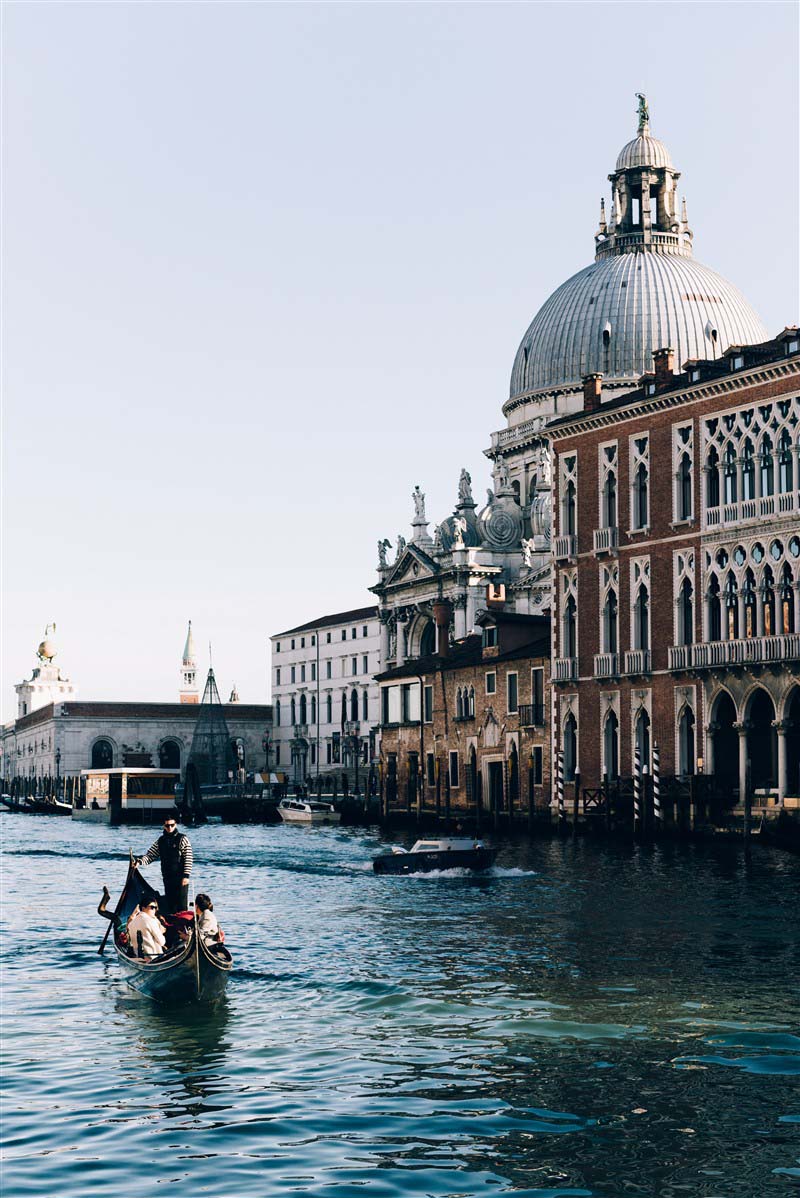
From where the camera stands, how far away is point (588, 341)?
96625 mm

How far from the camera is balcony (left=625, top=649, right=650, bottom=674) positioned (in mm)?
53375

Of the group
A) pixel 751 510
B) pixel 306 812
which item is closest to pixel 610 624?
pixel 751 510

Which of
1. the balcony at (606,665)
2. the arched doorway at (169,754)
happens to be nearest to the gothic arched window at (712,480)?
the balcony at (606,665)

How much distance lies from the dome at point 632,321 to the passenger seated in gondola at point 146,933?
77.2m

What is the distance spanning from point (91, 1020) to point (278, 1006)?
2139 millimetres

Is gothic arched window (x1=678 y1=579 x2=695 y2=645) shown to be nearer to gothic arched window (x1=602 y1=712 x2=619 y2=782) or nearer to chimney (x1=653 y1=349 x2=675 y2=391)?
gothic arched window (x1=602 y1=712 x2=619 y2=782)

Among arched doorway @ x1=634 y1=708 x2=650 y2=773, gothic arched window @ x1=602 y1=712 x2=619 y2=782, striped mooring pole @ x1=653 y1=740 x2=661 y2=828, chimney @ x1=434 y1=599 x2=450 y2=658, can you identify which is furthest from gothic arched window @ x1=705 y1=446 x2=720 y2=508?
chimney @ x1=434 y1=599 x2=450 y2=658

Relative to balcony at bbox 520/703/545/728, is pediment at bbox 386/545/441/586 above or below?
above

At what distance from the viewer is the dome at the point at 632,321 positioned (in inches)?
3772

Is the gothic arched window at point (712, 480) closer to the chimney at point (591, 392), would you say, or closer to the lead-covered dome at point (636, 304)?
the chimney at point (591, 392)

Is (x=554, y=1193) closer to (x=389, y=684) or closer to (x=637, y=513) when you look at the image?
(x=637, y=513)

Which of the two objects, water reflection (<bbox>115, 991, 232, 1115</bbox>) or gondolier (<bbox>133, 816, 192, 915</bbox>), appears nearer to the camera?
water reflection (<bbox>115, 991, 232, 1115</bbox>)

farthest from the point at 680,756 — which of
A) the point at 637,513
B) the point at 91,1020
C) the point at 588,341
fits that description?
the point at 588,341

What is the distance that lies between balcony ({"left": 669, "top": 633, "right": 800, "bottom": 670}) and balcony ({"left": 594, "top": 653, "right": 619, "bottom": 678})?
3096 mm
